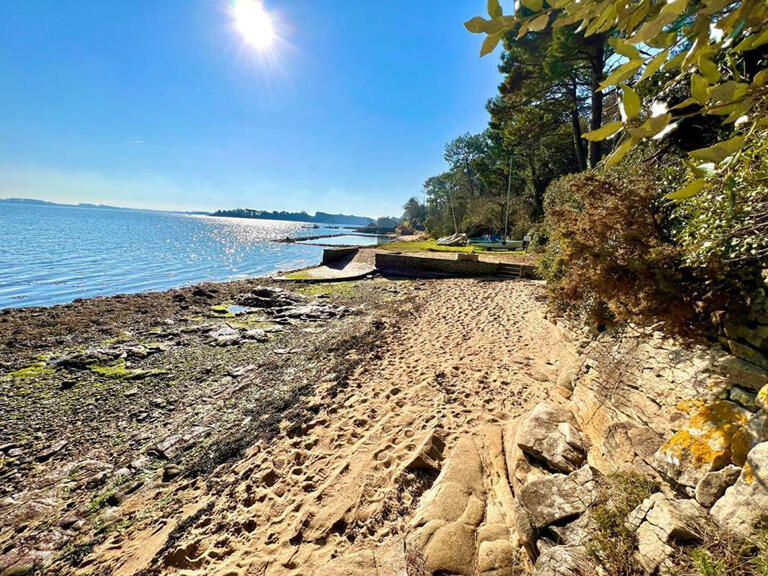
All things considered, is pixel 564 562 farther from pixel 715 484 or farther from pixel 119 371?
pixel 119 371

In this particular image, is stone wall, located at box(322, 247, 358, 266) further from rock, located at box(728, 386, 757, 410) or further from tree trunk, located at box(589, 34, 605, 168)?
rock, located at box(728, 386, 757, 410)

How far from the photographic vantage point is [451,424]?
4.41 metres

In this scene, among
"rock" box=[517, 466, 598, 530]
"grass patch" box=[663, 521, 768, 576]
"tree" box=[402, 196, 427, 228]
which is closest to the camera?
"grass patch" box=[663, 521, 768, 576]

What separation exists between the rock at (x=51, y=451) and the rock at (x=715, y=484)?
7624 mm

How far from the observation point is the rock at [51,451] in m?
4.65

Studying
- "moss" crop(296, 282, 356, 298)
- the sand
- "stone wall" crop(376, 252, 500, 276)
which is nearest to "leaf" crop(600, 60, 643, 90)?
the sand

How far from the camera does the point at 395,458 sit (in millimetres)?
3844

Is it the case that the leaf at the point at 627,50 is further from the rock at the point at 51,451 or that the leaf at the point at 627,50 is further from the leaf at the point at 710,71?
the rock at the point at 51,451

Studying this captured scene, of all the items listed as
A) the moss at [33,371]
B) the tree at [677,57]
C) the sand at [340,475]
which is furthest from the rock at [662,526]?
the moss at [33,371]

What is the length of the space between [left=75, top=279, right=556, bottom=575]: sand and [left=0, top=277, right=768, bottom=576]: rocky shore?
0.02 m

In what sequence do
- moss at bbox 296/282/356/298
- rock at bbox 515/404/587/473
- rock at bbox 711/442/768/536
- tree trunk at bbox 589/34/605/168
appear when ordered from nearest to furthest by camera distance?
rock at bbox 711/442/768/536
rock at bbox 515/404/587/473
tree trunk at bbox 589/34/605/168
moss at bbox 296/282/356/298

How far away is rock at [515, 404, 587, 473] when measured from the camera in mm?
3141

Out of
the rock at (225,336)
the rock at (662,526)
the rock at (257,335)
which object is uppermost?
the rock at (662,526)

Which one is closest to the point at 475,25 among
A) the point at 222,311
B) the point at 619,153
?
the point at 619,153
